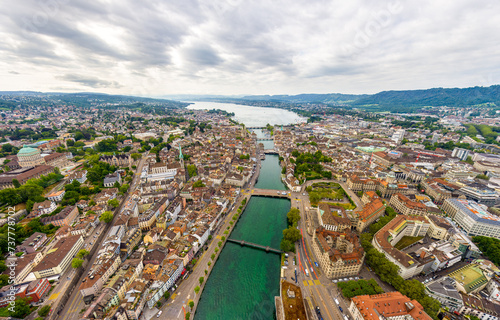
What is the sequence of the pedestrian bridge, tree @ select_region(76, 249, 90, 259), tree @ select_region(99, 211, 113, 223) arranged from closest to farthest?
tree @ select_region(76, 249, 90, 259), the pedestrian bridge, tree @ select_region(99, 211, 113, 223)

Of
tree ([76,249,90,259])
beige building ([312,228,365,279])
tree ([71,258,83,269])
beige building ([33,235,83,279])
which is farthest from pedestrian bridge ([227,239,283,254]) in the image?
beige building ([33,235,83,279])

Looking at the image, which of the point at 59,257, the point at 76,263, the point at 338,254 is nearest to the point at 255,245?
the point at 338,254

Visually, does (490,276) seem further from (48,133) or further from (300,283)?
(48,133)

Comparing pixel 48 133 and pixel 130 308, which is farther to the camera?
pixel 48 133

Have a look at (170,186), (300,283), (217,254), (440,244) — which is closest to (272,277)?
(300,283)

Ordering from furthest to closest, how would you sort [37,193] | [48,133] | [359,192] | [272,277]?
[48,133] → [359,192] → [37,193] → [272,277]

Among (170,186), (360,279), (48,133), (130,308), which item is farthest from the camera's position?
(48,133)

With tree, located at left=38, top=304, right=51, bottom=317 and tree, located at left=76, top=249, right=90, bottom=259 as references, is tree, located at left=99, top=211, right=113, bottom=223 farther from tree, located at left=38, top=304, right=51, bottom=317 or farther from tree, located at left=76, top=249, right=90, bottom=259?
tree, located at left=38, top=304, right=51, bottom=317
